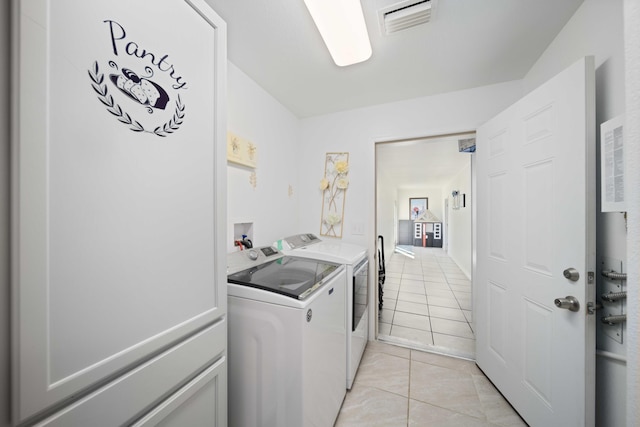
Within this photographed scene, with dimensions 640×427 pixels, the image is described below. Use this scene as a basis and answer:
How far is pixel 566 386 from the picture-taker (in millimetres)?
1124

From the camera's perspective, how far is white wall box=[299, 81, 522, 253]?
196cm

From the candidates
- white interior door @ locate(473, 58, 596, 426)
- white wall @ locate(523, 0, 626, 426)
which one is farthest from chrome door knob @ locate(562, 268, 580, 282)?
white wall @ locate(523, 0, 626, 426)

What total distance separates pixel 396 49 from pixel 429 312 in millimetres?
2984

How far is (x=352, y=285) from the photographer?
169 centimetres

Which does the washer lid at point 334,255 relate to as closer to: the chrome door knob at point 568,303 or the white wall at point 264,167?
the white wall at point 264,167

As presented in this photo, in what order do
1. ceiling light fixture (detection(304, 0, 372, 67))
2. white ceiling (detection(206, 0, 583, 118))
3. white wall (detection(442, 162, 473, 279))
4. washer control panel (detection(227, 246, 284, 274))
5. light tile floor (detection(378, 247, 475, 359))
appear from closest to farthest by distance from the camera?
1. ceiling light fixture (detection(304, 0, 372, 67))
2. white ceiling (detection(206, 0, 583, 118))
3. washer control panel (detection(227, 246, 284, 274))
4. light tile floor (detection(378, 247, 475, 359))
5. white wall (detection(442, 162, 473, 279))

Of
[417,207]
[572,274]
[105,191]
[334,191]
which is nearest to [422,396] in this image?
[572,274]

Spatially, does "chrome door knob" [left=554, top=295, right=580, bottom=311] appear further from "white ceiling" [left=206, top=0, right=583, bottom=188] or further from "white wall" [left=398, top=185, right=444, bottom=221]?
"white wall" [left=398, top=185, right=444, bottom=221]

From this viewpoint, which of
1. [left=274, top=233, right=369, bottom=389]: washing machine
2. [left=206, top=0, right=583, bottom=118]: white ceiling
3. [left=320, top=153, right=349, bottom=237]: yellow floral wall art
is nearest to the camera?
[left=206, top=0, right=583, bottom=118]: white ceiling

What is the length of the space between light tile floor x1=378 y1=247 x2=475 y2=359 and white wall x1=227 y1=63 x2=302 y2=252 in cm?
167

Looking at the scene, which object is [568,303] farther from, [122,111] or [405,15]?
[122,111]

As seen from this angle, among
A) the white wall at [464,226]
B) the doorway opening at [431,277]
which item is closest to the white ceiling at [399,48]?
the doorway opening at [431,277]

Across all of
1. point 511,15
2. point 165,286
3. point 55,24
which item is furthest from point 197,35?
point 511,15

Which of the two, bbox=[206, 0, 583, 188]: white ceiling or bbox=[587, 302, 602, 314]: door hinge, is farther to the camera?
bbox=[206, 0, 583, 188]: white ceiling
